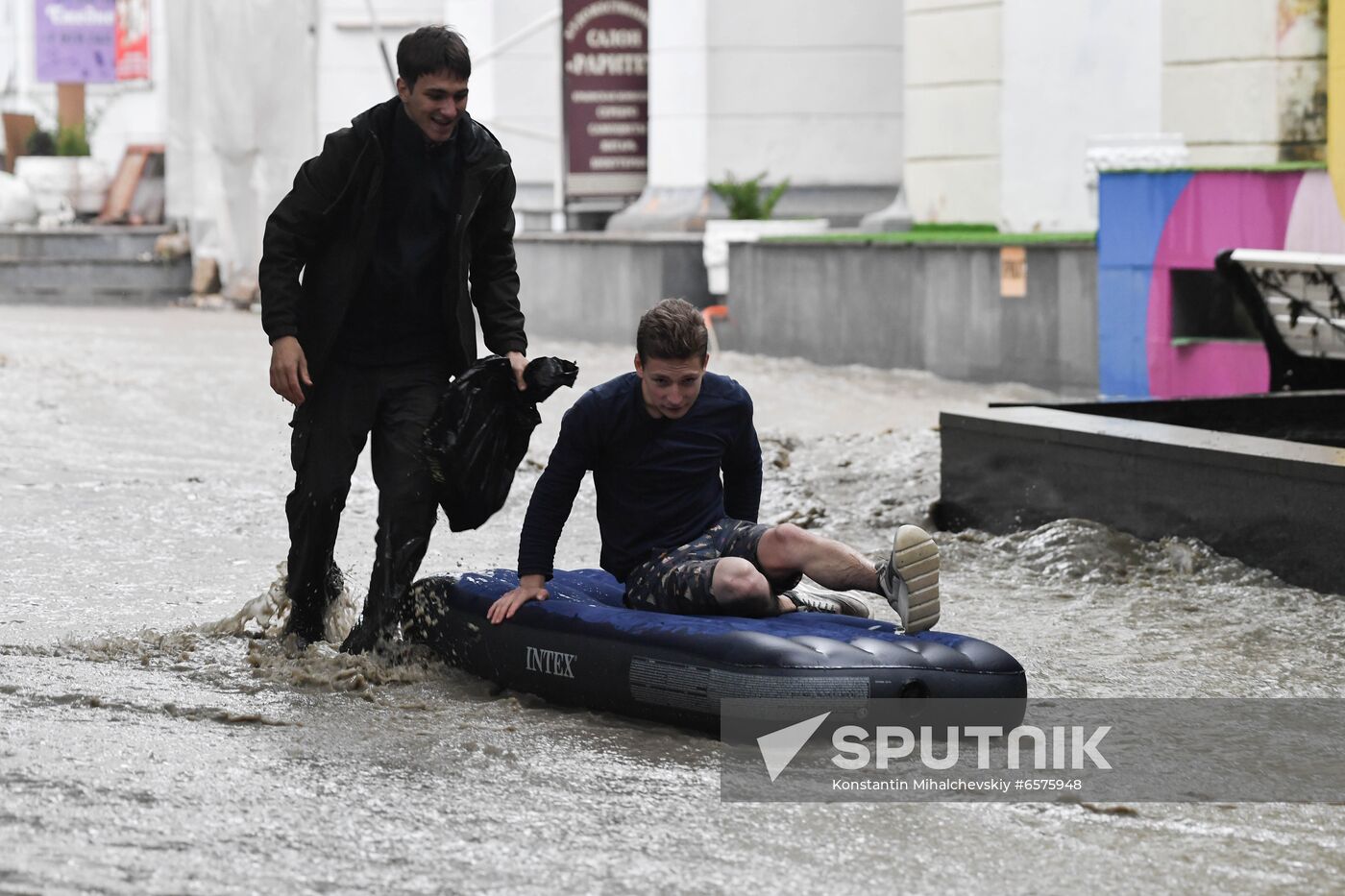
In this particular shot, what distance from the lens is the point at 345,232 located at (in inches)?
253

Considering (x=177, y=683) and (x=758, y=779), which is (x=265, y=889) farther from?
(x=177, y=683)

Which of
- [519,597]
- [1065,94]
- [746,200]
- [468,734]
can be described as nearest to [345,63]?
[746,200]

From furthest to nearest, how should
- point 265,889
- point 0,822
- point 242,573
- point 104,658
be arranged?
1. point 242,573
2. point 104,658
3. point 0,822
4. point 265,889

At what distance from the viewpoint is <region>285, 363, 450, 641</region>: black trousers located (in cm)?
645

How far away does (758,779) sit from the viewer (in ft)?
16.9

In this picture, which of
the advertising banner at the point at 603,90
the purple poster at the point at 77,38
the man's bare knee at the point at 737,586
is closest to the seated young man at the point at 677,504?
the man's bare knee at the point at 737,586

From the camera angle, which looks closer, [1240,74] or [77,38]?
[1240,74]

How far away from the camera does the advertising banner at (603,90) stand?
22406 mm

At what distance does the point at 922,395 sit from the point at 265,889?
1171cm

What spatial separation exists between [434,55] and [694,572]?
5.33ft

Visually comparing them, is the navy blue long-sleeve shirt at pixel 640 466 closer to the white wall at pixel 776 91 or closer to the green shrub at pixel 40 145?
the white wall at pixel 776 91

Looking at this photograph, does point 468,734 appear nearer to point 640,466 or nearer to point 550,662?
point 550,662

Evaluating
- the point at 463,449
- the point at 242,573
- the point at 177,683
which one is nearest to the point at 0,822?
the point at 177,683

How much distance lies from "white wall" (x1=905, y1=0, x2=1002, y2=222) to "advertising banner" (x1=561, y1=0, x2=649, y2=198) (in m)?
4.67
